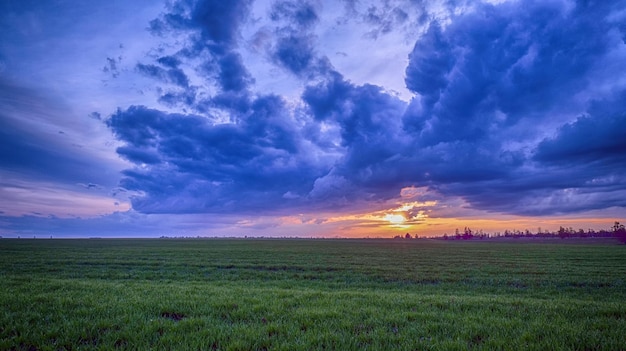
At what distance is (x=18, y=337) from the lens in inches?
258

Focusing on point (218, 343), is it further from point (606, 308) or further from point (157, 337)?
point (606, 308)

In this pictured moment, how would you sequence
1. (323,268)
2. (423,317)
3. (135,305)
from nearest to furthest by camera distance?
(423,317)
(135,305)
(323,268)

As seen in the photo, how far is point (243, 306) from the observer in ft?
30.4

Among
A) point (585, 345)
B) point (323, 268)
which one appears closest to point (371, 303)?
point (585, 345)

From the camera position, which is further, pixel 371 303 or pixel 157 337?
pixel 371 303

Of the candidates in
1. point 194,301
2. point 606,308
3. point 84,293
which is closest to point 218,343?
point 194,301

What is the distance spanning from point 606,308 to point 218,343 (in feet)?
39.3

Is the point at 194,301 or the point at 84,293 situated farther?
the point at 84,293

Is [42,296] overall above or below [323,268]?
above

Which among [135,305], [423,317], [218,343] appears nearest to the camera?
[218,343]

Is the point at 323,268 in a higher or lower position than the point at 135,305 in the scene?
lower

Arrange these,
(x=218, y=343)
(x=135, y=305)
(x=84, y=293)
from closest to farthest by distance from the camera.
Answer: (x=218, y=343) → (x=135, y=305) → (x=84, y=293)

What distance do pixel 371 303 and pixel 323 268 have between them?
816 inches

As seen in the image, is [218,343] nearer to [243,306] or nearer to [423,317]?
[243,306]
